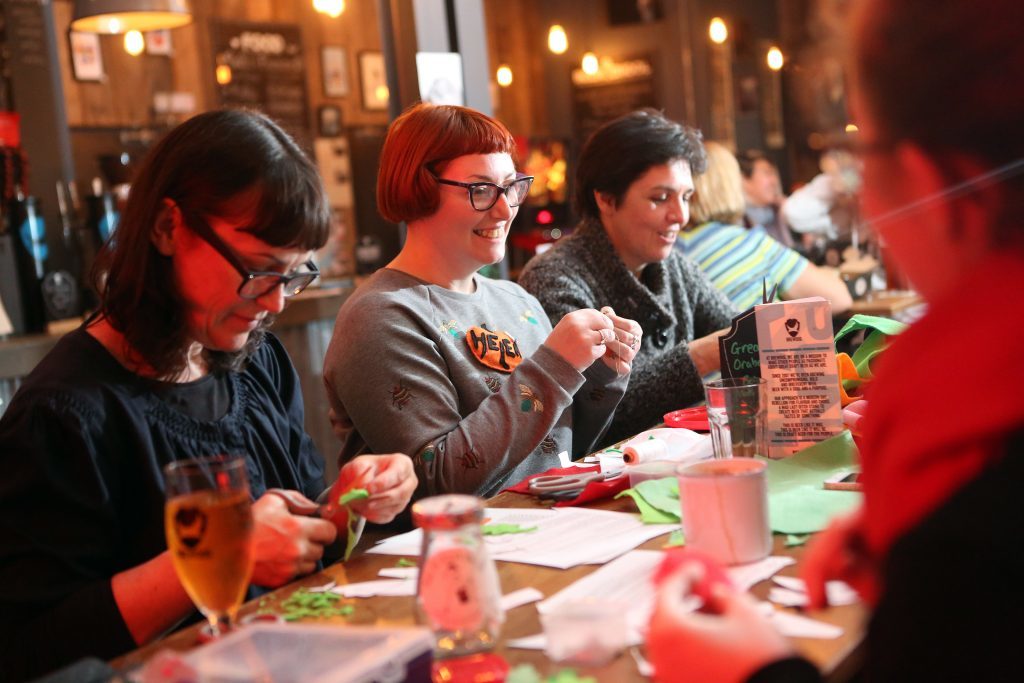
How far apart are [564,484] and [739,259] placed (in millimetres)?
2470

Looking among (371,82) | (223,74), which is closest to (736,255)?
(223,74)

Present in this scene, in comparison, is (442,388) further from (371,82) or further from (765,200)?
(371,82)

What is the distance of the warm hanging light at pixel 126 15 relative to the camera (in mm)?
3934

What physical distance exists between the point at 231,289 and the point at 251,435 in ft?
0.96

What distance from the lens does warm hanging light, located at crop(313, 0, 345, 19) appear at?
6824 millimetres

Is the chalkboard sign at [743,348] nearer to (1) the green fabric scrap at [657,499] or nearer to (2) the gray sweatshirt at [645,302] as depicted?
(1) the green fabric scrap at [657,499]

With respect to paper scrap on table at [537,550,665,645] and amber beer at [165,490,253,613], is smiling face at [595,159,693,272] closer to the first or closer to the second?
paper scrap on table at [537,550,665,645]

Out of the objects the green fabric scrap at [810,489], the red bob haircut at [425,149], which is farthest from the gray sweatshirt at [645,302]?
the green fabric scrap at [810,489]

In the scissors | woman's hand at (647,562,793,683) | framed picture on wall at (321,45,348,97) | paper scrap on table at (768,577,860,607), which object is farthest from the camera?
framed picture on wall at (321,45,348,97)

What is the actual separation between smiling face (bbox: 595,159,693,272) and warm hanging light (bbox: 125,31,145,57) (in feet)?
14.7

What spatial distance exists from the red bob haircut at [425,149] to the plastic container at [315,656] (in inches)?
59.6

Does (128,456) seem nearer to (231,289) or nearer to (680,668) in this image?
(231,289)

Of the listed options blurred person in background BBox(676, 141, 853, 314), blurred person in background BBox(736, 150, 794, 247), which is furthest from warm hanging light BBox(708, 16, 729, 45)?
blurred person in background BBox(676, 141, 853, 314)

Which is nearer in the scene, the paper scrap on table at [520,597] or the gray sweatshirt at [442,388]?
the paper scrap on table at [520,597]
